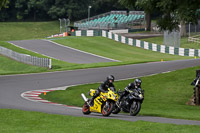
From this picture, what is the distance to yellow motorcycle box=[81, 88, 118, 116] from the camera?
56.8 feet

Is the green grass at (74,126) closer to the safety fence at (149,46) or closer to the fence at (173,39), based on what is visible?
the safety fence at (149,46)

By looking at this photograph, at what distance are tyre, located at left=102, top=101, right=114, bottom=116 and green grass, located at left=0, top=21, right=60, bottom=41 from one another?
77.4 metres

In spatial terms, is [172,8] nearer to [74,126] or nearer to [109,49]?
[74,126]

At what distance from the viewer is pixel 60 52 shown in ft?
186

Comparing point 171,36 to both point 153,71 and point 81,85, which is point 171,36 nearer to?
point 153,71

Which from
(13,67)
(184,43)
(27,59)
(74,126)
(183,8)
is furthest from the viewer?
(184,43)

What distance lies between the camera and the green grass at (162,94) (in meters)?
20.3

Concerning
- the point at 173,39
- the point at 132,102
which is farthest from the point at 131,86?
the point at 173,39

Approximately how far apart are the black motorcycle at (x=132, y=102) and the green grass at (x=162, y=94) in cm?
79

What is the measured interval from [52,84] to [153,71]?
883cm

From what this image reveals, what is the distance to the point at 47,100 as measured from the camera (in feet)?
81.0

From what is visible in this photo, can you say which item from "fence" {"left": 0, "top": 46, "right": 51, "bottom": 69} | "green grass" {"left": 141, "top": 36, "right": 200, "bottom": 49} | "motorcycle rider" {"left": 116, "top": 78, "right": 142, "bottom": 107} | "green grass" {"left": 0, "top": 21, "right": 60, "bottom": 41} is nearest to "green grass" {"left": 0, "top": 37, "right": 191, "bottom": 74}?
"fence" {"left": 0, "top": 46, "right": 51, "bottom": 69}

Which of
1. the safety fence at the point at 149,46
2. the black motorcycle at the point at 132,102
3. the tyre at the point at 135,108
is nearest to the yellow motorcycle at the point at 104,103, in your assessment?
the black motorcycle at the point at 132,102

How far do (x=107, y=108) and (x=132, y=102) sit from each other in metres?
1.10
